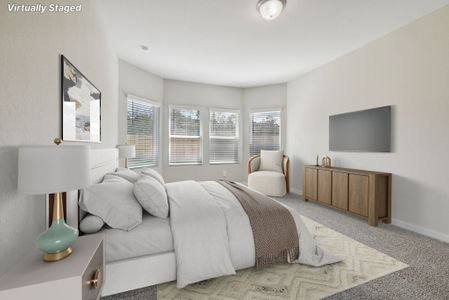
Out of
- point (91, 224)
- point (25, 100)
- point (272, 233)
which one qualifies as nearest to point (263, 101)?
point (272, 233)

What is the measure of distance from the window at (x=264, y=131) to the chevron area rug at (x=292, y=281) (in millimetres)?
3398

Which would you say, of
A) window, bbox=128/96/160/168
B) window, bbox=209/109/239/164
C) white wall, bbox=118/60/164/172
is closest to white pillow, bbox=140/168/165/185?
white wall, bbox=118/60/164/172

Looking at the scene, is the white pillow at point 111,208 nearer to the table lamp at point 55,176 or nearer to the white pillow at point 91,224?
the white pillow at point 91,224

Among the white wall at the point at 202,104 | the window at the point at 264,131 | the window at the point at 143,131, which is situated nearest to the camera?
the window at the point at 143,131

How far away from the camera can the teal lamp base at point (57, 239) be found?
0.93 metres

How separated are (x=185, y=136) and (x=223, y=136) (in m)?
1.04

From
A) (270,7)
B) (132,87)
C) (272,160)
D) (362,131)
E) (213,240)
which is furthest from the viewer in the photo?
(272,160)

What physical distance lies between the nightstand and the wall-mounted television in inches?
143

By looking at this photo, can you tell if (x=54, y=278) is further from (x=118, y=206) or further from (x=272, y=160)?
(x=272, y=160)

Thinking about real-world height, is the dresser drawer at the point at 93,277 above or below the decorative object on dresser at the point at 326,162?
below

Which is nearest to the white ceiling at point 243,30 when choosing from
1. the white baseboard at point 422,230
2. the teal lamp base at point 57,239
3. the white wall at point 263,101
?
the white wall at point 263,101

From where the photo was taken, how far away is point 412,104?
8.47 ft

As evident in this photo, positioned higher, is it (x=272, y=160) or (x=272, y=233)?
(x=272, y=160)

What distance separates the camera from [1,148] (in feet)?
2.98
